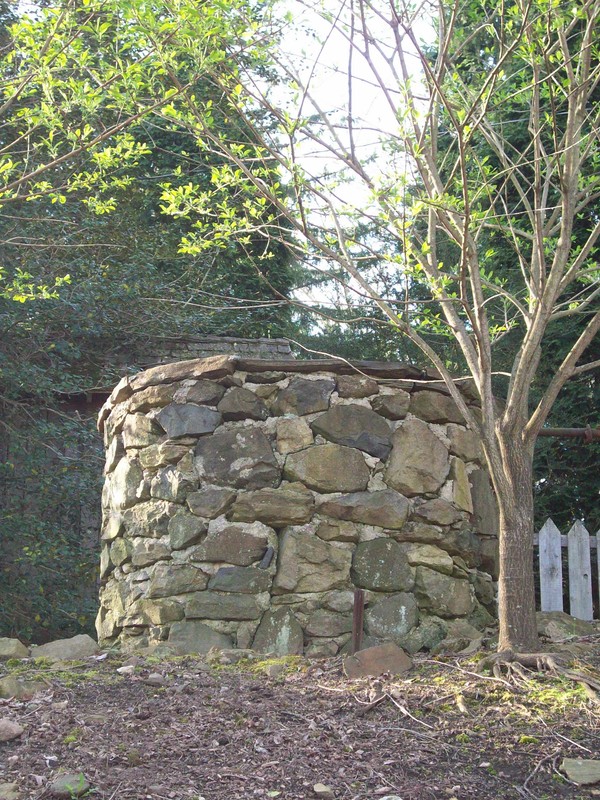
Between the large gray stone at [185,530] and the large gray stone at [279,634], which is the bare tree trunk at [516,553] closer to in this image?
the large gray stone at [279,634]

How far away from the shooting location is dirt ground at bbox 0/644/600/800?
2502 mm

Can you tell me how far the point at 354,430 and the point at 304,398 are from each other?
0.94ft

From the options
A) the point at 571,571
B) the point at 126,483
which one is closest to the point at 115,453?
the point at 126,483

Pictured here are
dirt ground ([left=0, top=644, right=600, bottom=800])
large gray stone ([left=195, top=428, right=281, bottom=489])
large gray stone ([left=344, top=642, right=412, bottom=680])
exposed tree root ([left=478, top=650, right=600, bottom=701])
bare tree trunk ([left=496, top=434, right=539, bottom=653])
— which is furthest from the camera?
large gray stone ([left=195, top=428, right=281, bottom=489])

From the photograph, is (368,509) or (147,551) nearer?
(368,509)

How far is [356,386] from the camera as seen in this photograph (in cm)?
432

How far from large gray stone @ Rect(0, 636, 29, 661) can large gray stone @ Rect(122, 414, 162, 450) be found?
3.59 ft

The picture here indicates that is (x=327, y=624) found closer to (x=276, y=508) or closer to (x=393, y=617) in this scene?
(x=393, y=617)

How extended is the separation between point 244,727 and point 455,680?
89 cm

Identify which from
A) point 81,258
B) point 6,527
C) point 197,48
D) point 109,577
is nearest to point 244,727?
point 109,577

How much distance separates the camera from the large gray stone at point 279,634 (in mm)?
3975

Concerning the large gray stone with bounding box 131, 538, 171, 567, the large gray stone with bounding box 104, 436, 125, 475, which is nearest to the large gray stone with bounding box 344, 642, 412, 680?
the large gray stone with bounding box 131, 538, 171, 567

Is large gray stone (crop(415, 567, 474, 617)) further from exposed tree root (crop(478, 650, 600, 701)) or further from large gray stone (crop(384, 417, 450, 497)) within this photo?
exposed tree root (crop(478, 650, 600, 701))

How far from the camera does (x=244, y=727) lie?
2.89 meters
